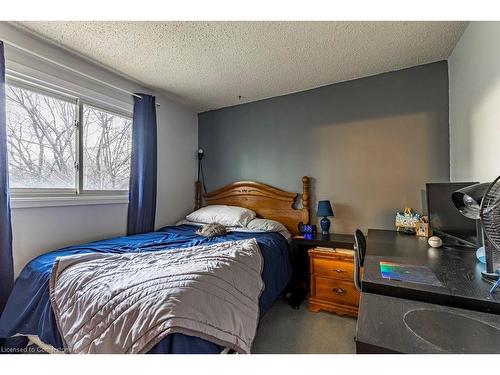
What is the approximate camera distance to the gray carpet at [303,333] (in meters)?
1.75

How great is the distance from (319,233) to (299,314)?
0.90 m

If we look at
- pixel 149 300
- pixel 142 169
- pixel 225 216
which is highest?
pixel 142 169

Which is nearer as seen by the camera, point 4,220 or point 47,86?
point 4,220

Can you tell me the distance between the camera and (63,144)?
2.10 m

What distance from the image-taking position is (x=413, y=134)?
7.88 feet

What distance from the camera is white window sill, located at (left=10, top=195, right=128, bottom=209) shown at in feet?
5.80

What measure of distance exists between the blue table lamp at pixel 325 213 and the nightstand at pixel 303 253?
0.08 m

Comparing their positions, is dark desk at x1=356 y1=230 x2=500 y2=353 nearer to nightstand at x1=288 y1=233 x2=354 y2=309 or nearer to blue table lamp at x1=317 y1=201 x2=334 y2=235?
nightstand at x1=288 y1=233 x2=354 y2=309

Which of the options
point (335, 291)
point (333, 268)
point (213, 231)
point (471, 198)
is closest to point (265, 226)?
point (213, 231)

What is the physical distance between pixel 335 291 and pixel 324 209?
2.68ft

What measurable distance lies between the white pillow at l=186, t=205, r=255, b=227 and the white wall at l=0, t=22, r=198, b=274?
48cm

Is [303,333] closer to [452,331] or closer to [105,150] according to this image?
[452,331]

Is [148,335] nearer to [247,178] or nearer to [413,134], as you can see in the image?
[247,178]

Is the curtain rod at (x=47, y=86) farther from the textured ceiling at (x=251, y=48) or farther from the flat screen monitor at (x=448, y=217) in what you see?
the flat screen monitor at (x=448, y=217)
